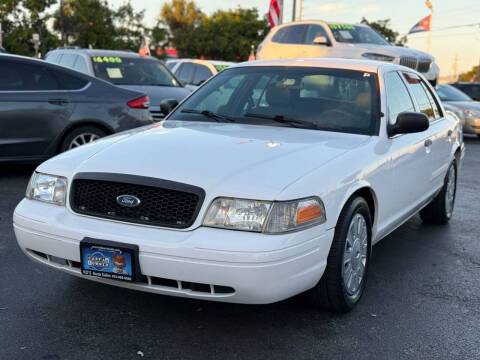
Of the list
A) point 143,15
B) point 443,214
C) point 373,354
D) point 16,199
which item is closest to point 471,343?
point 373,354

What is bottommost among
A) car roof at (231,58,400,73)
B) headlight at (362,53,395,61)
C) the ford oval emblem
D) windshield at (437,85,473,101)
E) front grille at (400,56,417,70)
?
windshield at (437,85,473,101)

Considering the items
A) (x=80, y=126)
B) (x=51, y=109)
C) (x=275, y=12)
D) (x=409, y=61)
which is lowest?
(x=80, y=126)

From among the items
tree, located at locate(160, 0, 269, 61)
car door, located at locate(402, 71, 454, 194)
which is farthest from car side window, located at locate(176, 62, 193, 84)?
tree, located at locate(160, 0, 269, 61)

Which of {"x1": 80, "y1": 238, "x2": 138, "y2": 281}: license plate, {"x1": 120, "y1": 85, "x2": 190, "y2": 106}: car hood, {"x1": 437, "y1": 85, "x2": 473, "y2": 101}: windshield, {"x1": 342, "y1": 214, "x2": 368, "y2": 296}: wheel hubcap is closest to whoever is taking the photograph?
{"x1": 80, "y1": 238, "x2": 138, "y2": 281}: license plate

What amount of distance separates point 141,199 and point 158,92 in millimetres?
7579

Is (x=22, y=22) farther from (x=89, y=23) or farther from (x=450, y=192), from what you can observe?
(x=450, y=192)

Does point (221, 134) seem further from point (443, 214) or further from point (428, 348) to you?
point (443, 214)

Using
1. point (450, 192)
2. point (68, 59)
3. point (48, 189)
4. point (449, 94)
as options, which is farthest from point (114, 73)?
point (449, 94)

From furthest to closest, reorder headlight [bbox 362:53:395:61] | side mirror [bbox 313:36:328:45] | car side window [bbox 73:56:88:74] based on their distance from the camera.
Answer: side mirror [bbox 313:36:328:45] → headlight [bbox 362:53:395:61] → car side window [bbox 73:56:88:74]

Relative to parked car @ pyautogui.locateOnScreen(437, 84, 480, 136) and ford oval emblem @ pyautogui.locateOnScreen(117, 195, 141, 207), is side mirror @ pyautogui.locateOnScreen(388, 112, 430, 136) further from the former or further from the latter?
parked car @ pyautogui.locateOnScreen(437, 84, 480, 136)

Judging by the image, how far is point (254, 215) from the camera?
317 cm

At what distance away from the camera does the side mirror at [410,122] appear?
4.39 m

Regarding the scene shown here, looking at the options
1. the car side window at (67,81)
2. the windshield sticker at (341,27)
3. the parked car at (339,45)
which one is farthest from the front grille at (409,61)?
the car side window at (67,81)

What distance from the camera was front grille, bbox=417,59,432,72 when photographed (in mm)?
13391
